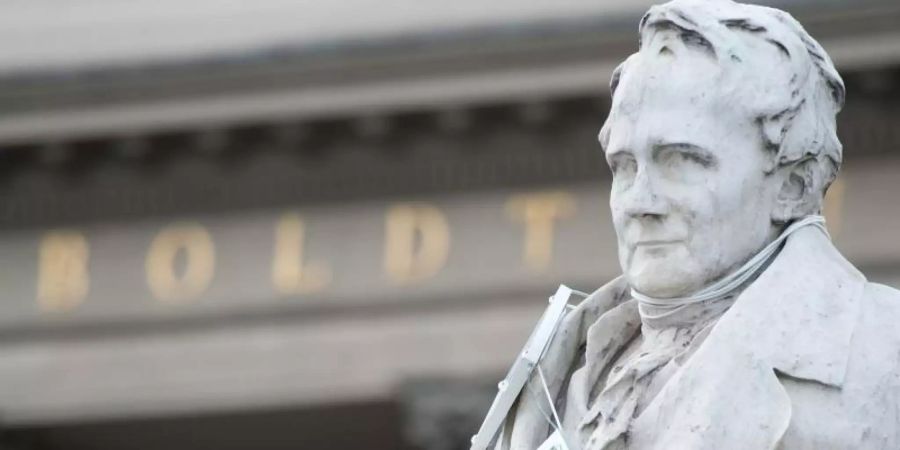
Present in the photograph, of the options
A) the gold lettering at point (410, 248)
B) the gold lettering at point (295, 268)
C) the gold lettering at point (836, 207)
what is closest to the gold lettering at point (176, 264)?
the gold lettering at point (295, 268)

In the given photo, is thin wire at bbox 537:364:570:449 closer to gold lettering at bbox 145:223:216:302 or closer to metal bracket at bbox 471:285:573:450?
metal bracket at bbox 471:285:573:450

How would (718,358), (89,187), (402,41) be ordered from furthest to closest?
1. (89,187)
2. (402,41)
3. (718,358)

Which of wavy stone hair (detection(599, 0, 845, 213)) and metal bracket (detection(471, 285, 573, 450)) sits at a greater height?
wavy stone hair (detection(599, 0, 845, 213))

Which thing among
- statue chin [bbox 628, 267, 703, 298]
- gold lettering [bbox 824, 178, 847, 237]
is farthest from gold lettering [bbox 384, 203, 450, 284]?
statue chin [bbox 628, 267, 703, 298]

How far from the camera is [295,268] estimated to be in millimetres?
27094

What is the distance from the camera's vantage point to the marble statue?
14.0 feet

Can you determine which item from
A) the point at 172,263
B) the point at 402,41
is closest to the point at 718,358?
the point at 402,41

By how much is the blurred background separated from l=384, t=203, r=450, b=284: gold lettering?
17mm

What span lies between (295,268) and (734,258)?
2272 centimetres

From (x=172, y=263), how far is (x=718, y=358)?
23096mm

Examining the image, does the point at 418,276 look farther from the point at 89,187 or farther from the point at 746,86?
the point at 746,86

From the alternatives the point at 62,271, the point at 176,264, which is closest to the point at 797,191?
the point at 176,264

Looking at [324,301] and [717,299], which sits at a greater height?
[717,299]

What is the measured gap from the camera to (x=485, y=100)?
84.7 ft
